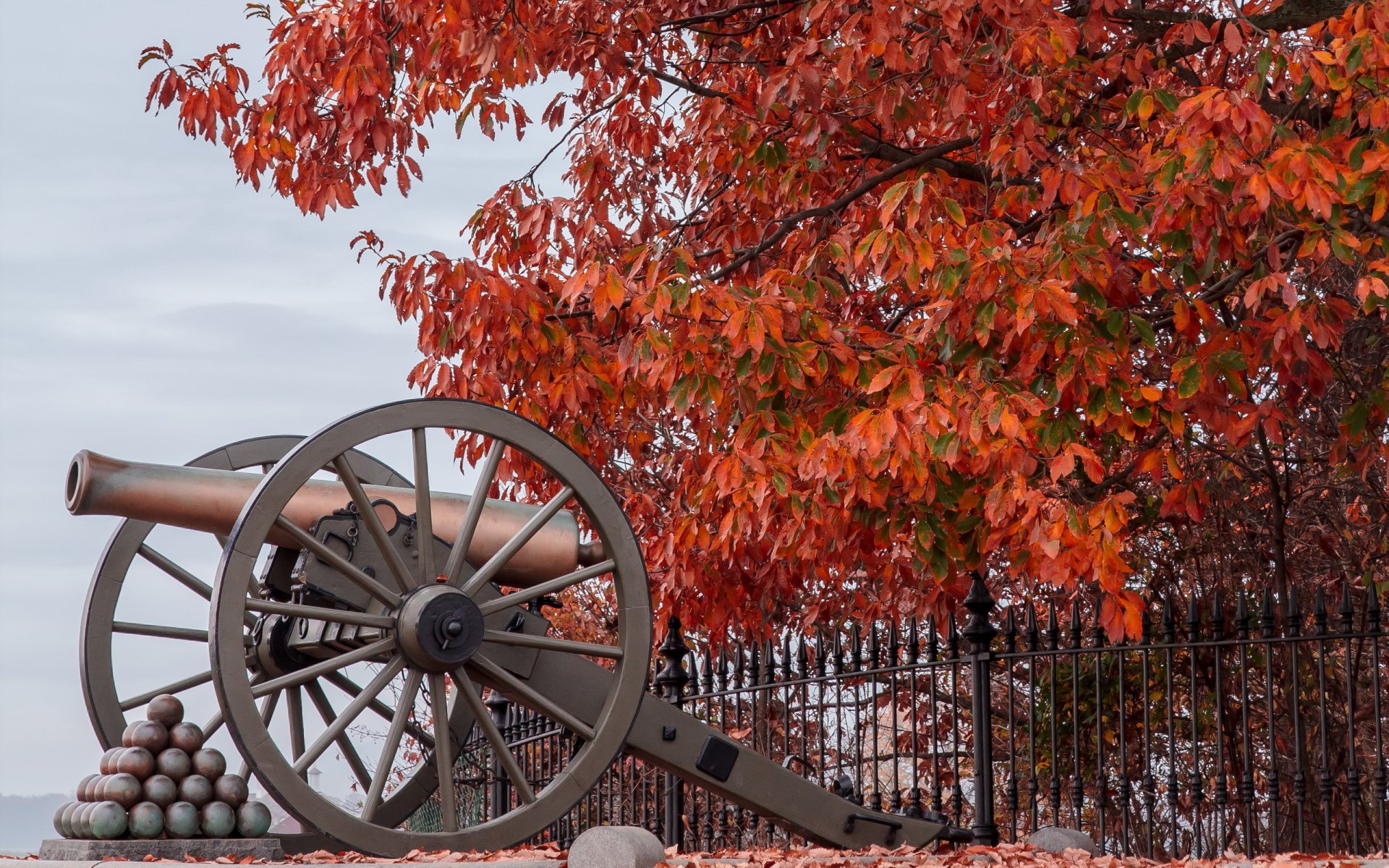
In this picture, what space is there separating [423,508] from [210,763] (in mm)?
1225

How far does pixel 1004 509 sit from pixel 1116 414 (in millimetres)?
855

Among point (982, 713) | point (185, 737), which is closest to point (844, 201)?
point (982, 713)

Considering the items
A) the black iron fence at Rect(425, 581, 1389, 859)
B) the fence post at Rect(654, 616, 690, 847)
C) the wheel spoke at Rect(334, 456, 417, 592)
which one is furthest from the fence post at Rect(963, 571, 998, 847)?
the wheel spoke at Rect(334, 456, 417, 592)

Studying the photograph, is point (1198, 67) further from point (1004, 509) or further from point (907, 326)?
point (1004, 509)

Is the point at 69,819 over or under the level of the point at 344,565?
under

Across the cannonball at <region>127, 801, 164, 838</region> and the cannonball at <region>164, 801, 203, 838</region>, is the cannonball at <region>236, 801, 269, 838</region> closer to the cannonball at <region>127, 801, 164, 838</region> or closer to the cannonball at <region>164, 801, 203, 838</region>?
the cannonball at <region>164, 801, 203, 838</region>

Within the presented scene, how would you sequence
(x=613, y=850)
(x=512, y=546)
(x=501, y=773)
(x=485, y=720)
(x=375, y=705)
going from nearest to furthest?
1. (x=613, y=850)
2. (x=485, y=720)
3. (x=512, y=546)
4. (x=375, y=705)
5. (x=501, y=773)

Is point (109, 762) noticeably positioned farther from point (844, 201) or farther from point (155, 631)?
point (844, 201)

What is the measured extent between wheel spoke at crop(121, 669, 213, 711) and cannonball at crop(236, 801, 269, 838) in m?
1.27

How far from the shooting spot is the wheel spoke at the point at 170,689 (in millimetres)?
6703

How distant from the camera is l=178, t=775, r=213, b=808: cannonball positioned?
5352mm

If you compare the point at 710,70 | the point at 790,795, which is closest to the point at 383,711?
the point at 790,795

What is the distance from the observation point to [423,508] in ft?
18.5

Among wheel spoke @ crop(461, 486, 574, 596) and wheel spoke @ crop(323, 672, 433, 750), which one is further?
wheel spoke @ crop(323, 672, 433, 750)
